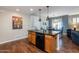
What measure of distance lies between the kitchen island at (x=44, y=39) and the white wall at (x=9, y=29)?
16cm

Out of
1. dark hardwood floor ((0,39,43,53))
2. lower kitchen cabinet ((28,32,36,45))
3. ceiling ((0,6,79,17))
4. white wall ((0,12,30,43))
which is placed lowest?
dark hardwood floor ((0,39,43,53))

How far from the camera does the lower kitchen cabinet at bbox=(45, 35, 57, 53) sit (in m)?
1.85

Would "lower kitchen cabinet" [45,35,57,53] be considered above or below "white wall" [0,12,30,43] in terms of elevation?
below

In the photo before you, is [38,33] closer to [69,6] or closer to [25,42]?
[25,42]

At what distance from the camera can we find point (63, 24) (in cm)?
182

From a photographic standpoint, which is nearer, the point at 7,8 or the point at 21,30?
the point at 7,8

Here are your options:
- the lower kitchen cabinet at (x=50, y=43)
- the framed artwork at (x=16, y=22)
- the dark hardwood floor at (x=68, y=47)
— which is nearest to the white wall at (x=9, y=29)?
the framed artwork at (x=16, y=22)

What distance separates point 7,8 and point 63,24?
1.19 metres

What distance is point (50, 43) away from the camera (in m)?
1.92

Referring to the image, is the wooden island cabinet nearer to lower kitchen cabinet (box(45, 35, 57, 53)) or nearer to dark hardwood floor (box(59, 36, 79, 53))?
lower kitchen cabinet (box(45, 35, 57, 53))

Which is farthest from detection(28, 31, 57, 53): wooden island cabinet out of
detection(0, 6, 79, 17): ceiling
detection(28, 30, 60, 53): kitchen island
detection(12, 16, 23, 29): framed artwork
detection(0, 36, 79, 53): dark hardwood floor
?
detection(0, 6, 79, 17): ceiling

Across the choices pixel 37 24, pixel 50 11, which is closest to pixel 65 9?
pixel 50 11

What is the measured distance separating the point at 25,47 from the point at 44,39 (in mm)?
480

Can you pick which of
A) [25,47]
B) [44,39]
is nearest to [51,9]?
[44,39]
